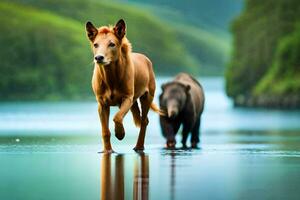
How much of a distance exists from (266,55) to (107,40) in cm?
10766

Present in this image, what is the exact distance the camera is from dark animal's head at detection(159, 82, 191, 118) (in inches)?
996

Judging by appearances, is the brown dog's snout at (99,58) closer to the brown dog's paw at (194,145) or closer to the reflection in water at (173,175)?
the reflection in water at (173,175)

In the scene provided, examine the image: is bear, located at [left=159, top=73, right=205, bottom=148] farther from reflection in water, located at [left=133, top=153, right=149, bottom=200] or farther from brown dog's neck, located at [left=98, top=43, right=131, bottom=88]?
reflection in water, located at [left=133, top=153, right=149, bottom=200]


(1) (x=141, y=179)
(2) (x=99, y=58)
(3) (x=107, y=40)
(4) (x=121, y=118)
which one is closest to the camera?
(1) (x=141, y=179)

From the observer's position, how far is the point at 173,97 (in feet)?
83.8

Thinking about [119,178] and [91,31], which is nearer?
[119,178]

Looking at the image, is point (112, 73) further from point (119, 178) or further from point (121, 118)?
point (119, 178)

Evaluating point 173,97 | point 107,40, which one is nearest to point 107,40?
point 107,40

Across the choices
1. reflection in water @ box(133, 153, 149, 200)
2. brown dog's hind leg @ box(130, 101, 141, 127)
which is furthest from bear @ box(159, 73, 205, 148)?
reflection in water @ box(133, 153, 149, 200)

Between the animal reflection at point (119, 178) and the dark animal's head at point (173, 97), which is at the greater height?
the dark animal's head at point (173, 97)

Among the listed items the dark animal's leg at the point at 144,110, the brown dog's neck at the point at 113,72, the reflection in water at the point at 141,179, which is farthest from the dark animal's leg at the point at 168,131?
the brown dog's neck at the point at 113,72

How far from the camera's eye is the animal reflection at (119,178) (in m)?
13.5

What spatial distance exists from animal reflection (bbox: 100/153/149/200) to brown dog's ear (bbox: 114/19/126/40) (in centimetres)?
184

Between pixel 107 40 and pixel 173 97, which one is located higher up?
pixel 107 40
